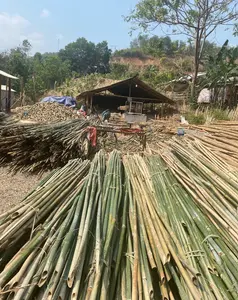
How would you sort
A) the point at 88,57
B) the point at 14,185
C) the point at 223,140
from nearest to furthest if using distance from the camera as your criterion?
the point at 223,140 < the point at 14,185 < the point at 88,57

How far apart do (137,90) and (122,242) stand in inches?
780

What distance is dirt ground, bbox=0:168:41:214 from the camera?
5359 millimetres

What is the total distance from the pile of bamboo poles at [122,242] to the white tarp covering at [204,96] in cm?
1926

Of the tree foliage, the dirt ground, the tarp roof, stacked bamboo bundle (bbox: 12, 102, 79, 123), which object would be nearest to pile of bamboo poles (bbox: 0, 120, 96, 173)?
the dirt ground

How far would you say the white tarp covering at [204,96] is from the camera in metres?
21.9

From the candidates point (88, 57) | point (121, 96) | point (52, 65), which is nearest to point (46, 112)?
point (121, 96)

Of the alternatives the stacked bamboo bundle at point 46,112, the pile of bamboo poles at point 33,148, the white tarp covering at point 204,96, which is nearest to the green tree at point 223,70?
the white tarp covering at point 204,96

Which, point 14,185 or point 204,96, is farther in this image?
point 204,96

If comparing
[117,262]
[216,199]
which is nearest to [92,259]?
[117,262]

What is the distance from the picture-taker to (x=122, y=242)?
258 cm

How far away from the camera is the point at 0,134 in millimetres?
6047

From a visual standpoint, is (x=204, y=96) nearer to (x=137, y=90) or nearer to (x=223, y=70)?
(x=223, y=70)

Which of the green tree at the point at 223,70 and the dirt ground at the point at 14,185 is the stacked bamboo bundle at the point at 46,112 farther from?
the dirt ground at the point at 14,185

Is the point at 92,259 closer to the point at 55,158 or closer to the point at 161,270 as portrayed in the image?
the point at 161,270
